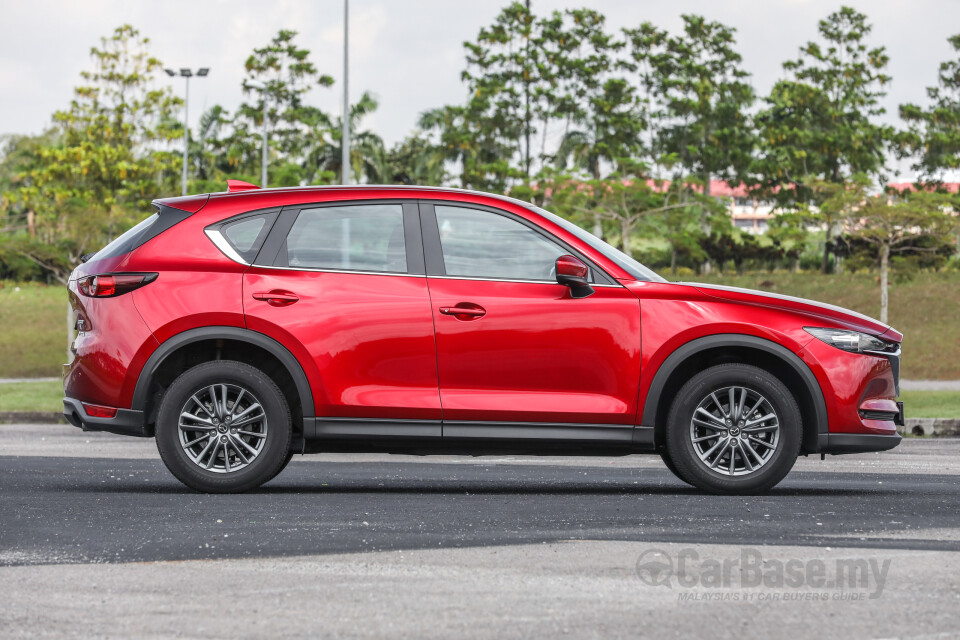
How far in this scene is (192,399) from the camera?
22.3 feet

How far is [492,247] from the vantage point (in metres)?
6.96

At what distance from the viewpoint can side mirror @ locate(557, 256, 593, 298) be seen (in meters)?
6.67

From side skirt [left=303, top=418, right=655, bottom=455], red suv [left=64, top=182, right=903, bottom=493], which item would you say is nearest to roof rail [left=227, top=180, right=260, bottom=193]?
red suv [left=64, top=182, right=903, bottom=493]

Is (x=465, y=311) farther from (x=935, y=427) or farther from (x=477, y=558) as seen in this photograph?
(x=935, y=427)

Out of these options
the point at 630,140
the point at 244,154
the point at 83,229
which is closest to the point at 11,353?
the point at 83,229

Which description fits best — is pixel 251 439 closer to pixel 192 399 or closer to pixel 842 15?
pixel 192 399

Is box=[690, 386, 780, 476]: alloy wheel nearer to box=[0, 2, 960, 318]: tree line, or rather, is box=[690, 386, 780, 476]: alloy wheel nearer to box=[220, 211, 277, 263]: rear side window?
box=[220, 211, 277, 263]: rear side window

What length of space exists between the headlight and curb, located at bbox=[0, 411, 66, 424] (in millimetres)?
12269

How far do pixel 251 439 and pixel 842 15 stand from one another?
41.8m

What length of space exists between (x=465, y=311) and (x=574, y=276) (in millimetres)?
639

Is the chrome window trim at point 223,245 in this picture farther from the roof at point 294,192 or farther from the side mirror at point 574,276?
the side mirror at point 574,276

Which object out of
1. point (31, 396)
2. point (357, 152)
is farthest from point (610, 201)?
point (357, 152)

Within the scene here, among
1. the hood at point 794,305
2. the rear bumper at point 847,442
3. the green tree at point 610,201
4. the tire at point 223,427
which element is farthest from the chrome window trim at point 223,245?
the green tree at point 610,201

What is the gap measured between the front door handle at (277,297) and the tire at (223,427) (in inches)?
15.3
